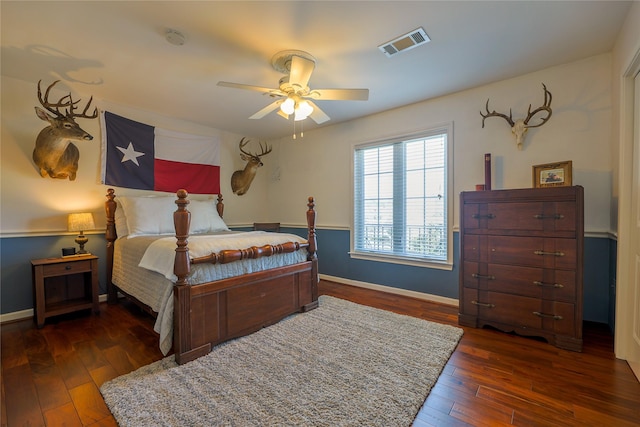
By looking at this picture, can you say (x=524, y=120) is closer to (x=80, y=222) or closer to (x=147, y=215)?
(x=147, y=215)

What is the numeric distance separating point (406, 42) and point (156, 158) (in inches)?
131

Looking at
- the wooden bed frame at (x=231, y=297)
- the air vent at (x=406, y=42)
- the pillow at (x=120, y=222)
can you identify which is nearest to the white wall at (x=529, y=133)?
the air vent at (x=406, y=42)

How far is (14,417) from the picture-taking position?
1402 mm

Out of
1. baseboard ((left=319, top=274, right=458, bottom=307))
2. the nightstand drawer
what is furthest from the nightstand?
baseboard ((left=319, top=274, right=458, bottom=307))

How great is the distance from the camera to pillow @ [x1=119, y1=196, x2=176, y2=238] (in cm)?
298

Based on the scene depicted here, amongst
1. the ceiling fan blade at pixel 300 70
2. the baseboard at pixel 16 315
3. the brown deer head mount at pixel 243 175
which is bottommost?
the baseboard at pixel 16 315

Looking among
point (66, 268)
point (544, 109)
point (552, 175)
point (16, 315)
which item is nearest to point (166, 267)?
point (66, 268)

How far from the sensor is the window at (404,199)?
10.5 feet

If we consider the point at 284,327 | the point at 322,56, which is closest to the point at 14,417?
the point at 284,327

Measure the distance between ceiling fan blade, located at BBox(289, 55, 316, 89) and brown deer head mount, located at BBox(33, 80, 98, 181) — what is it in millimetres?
1990

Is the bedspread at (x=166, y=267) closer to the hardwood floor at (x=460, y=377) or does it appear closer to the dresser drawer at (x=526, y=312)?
the hardwood floor at (x=460, y=377)

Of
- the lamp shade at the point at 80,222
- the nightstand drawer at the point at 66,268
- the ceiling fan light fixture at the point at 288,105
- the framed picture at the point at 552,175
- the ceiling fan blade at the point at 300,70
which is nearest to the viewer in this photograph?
the ceiling fan blade at the point at 300,70

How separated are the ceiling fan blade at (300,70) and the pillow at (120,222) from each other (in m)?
2.49

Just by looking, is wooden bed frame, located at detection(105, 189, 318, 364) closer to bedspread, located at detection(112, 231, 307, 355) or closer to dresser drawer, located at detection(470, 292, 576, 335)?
bedspread, located at detection(112, 231, 307, 355)
